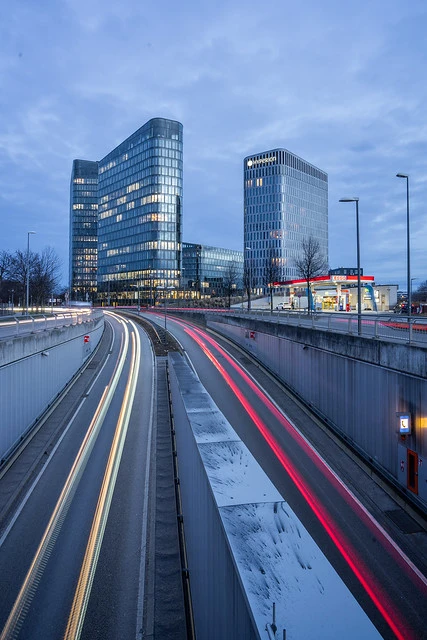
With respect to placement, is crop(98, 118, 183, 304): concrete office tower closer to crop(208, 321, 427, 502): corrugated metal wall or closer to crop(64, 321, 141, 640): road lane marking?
crop(208, 321, 427, 502): corrugated metal wall

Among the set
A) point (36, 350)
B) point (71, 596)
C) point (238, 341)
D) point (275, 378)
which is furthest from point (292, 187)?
point (71, 596)

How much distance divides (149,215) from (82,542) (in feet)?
469

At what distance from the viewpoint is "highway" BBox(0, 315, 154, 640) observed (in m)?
8.99

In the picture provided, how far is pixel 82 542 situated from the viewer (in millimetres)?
11633

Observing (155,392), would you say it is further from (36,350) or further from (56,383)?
(36,350)

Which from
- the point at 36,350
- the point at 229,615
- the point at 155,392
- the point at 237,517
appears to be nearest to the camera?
the point at 229,615

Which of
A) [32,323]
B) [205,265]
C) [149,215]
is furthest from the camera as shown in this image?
[205,265]

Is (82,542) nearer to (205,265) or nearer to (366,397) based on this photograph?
(366,397)

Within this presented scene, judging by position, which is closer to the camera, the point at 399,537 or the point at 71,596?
the point at 71,596

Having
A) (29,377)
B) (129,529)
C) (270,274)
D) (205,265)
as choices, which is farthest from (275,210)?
(129,529)

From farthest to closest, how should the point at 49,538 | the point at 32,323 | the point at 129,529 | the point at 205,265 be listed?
1. the point at 205,265
2. the point at 32,323
3. the point at 129,529
4. the point at 49,538

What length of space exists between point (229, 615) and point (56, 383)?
23.0 m

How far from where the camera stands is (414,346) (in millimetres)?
14430

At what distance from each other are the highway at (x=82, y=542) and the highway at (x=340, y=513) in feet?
16.8
